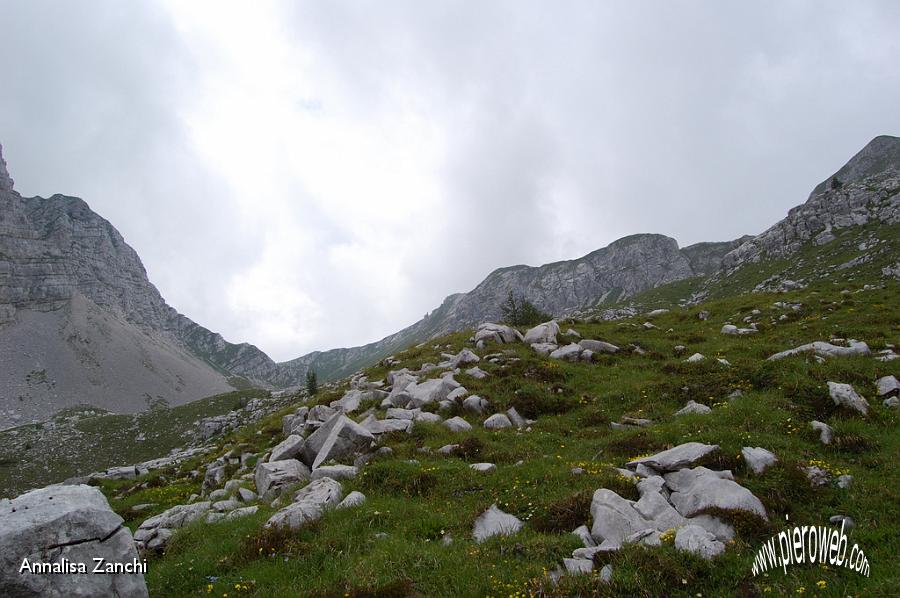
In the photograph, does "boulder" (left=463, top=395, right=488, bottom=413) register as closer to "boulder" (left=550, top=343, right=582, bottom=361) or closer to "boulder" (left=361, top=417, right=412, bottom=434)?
"boulder" (left=361, top=417, right=412, bottom=434)

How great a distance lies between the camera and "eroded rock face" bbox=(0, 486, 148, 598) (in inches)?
247

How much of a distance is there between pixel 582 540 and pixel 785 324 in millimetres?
26333

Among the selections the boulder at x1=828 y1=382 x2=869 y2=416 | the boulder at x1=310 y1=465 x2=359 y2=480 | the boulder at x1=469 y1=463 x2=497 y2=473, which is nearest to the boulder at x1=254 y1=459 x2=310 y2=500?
the boulder at x1=310 y1=465 x2=359 y2=480

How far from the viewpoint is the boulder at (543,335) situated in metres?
28.1

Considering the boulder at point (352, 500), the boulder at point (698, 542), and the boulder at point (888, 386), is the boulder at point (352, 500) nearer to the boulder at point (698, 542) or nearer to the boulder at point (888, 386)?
the boulder at point (698, 542)

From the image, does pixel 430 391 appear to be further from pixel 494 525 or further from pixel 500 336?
pixel 494 525

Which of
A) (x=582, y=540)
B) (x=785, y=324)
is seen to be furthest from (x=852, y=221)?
(x=582, y=540)

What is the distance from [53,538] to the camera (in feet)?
22.3

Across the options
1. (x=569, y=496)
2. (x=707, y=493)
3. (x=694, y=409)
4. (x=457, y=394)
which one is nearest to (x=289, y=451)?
(x=457, y=394)

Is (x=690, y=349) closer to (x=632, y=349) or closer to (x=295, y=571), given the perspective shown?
(x=632, y=349)

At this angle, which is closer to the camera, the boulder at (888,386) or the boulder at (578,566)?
the boulder at (578,566)

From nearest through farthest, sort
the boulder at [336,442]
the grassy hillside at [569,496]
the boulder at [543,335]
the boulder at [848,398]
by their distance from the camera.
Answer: the grassy hillside at [569,496] < the boulder at [848,398] < the boulder at [336,442] < the boulder at [543,335]

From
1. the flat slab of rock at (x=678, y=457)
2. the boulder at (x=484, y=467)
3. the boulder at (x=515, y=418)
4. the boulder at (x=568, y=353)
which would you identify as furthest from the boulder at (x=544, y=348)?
the flat slab of rock at (x=678, y=457)

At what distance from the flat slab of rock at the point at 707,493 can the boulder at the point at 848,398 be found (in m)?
6.57
